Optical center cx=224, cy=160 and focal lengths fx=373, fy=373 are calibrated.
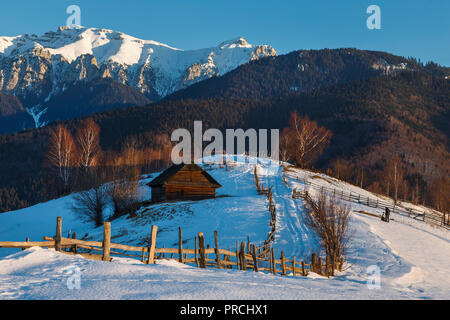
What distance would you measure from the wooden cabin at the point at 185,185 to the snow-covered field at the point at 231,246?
3401 millimetres

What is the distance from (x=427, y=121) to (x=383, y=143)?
50.1 meters

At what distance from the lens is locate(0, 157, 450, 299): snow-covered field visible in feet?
26.2

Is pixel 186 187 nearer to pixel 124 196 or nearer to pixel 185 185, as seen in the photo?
pixel 185 185

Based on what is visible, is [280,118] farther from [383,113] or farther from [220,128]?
[383,113]

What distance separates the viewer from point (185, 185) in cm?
4584

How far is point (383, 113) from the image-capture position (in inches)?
5906

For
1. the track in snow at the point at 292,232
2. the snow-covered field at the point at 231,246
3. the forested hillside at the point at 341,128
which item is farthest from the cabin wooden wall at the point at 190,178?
the forested hillside at the point at 341,128

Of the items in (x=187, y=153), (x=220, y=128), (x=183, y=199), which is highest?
(x=220, y=128)

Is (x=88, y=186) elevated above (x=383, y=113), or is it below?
below

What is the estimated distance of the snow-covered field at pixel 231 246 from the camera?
797cm

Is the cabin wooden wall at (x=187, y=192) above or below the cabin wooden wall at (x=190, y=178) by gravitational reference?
below

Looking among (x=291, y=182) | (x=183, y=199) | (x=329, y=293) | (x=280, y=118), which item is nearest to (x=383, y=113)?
(x=280, y=118)

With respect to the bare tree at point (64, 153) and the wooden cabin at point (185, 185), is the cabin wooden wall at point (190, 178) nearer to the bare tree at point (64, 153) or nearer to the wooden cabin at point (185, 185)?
the wooden cabin at point (185, 185)

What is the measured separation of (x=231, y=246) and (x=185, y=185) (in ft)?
66.4
